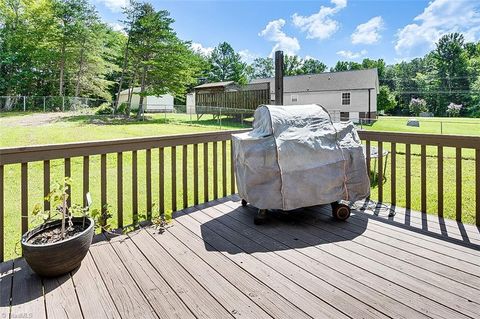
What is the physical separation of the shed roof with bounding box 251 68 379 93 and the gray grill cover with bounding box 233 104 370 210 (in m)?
19.8

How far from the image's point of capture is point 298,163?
8.38ft

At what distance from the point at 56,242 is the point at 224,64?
37.4 metres

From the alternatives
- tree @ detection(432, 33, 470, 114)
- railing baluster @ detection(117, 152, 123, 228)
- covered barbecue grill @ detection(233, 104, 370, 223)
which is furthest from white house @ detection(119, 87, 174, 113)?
tree @ detection(432, 33, 470, 114)

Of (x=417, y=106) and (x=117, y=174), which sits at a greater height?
(x=417, y=106)

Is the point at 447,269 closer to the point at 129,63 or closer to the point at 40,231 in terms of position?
the point at 40,231

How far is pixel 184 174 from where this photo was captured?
10.2 ft

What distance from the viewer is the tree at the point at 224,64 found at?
118ft

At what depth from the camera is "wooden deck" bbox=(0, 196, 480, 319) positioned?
1.53 meters

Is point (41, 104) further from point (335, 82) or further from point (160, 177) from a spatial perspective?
point (335, 82)

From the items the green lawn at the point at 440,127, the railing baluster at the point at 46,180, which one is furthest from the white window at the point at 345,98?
the railing baluster at the point at 46,180

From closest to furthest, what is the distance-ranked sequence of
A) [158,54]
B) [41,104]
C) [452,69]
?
[158,54], [41,104], [452,69]

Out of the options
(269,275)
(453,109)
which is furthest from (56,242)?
(453,109)

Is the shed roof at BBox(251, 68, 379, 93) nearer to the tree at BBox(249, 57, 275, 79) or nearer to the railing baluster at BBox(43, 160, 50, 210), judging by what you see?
the railing baluster at BBox(43, 160, 50, 210)

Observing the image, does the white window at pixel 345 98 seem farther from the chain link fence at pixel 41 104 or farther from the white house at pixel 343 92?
the chain link fence at pixel 41 104
